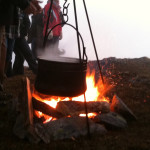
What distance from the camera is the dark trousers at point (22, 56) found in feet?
21.9

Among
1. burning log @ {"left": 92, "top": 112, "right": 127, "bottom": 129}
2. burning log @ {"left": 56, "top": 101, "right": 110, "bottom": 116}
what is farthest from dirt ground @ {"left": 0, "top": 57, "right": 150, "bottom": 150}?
burning log @ {"left": 56, "top": 101, "right": 110, "bottom": 116}

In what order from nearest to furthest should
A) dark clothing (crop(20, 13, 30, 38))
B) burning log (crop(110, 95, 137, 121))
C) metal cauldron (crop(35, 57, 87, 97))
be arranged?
1. metal cauldron (crop(35, 57, 87, 97))
2. burning log (crop(110, 95, 137, 121))
3. dark clothing (crop(20, 13, 30, 38))

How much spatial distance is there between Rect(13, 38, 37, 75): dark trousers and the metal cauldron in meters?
3.41

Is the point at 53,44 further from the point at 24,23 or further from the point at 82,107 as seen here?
the point at 82,107

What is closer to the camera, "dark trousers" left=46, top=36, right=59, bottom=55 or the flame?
the flame

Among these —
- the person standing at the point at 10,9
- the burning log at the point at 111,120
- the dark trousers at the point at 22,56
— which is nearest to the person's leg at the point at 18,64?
the dark trousers at the point at 22,56

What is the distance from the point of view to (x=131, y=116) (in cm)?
376

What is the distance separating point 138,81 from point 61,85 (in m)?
3.61

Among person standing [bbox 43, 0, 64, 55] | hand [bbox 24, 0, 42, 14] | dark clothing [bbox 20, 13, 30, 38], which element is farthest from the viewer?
person standing [bbox 43, 0, 64, 55]

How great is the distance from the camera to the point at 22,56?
7.26m

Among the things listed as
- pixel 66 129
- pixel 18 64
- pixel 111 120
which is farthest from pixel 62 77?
pixel 18 64

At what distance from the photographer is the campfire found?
3029 mm

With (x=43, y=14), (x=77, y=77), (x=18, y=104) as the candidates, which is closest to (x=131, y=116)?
(x=77, y=77)

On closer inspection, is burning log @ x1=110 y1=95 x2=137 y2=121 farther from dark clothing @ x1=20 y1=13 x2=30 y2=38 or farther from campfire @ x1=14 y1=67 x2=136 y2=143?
dark clothing @ x1=20 y1=13 x2=30 y2=38
